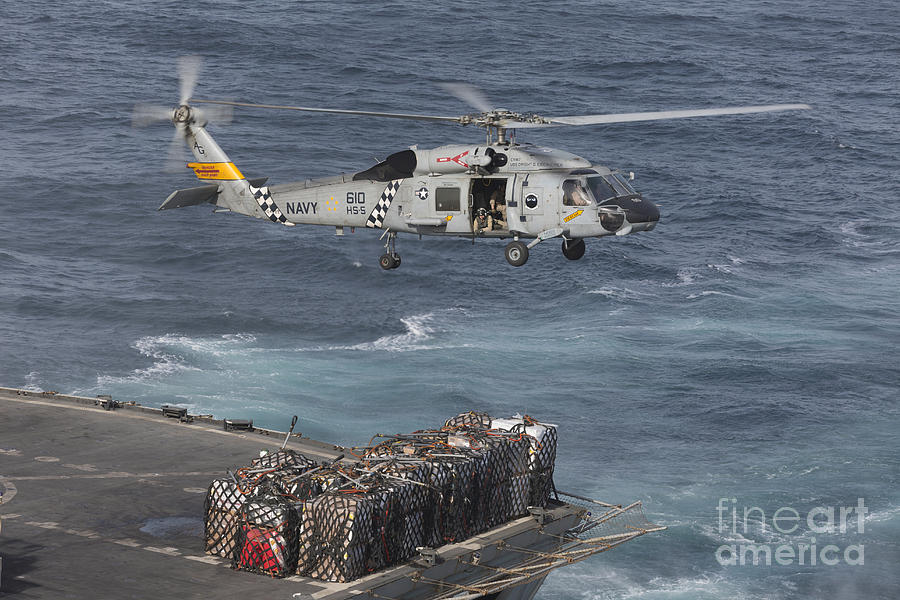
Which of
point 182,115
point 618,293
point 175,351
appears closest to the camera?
point 182,115

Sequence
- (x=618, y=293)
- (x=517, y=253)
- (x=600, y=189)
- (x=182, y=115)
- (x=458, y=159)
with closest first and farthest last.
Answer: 1. (x=600, y=189)
2. (x=517, y=253)
3. (x=458, y=159)
4. (x=182, y=115)
5. (x=618, y=293)

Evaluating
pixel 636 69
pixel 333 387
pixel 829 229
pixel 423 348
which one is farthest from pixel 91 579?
pixel 636 69

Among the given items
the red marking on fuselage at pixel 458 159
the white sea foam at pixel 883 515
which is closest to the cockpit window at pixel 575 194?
the red marking on fuselage at pixel 458 159

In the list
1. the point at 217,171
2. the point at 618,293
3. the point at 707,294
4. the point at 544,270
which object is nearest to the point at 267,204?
the point at 217,171

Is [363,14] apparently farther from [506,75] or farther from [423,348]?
[423,348]

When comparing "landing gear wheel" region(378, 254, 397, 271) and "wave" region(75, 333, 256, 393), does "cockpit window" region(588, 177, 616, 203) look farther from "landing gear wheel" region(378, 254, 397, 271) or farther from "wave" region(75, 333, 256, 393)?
"wave" region(75, 333, 256, 393)

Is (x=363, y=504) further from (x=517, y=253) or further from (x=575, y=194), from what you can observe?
(x=575, y=194)

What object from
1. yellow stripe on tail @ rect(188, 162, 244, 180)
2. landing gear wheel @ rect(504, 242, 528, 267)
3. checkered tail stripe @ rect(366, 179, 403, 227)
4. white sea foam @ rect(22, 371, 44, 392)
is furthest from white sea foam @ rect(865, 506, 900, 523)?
white sea foam @ rect(22, 371, 44, 392)
